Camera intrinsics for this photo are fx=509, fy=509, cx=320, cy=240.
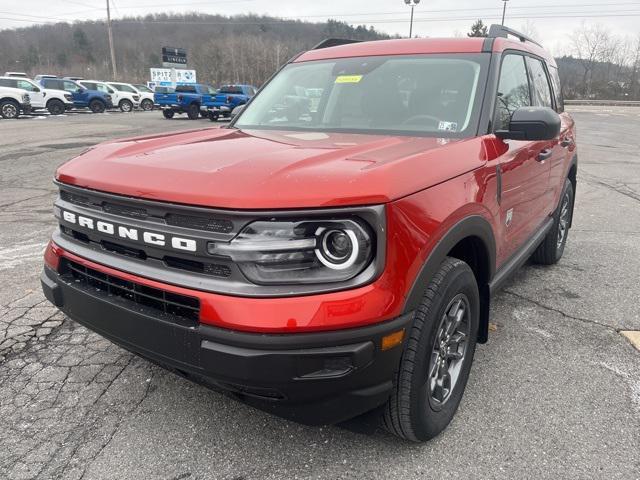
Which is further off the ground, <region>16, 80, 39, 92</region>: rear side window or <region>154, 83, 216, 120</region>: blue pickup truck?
<region>16, 80, 39, 92</region>: rear side window

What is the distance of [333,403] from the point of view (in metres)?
1.92

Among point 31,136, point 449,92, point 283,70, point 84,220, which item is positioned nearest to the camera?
point 84,220

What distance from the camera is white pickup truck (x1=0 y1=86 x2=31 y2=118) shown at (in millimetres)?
22500

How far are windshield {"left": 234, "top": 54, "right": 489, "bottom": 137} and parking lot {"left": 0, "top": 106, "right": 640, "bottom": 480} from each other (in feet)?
4.99

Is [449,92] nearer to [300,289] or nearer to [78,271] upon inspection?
[300,289]

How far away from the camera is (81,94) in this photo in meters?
28.2

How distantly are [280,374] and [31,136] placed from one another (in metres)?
16.9

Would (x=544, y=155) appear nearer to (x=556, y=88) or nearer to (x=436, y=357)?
(x=556, y=88)

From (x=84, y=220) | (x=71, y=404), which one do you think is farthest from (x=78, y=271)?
(x=71, y=404)

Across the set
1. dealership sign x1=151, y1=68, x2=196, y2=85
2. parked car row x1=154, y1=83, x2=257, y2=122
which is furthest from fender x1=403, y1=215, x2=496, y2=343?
dealership sign x1=151, y1=68, x2=196, y2=85

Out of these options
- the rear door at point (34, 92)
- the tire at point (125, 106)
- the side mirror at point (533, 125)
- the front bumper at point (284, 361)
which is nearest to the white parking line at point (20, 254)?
the front bumper at point (284, 361)

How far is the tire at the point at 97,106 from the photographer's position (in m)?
28.7

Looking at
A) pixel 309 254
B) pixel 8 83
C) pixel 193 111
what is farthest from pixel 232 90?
pixel 309 254

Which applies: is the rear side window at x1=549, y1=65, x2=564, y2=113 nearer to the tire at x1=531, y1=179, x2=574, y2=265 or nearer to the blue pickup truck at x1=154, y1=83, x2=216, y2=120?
the tire at x1=531, y1=179, x2=574, y2=265
